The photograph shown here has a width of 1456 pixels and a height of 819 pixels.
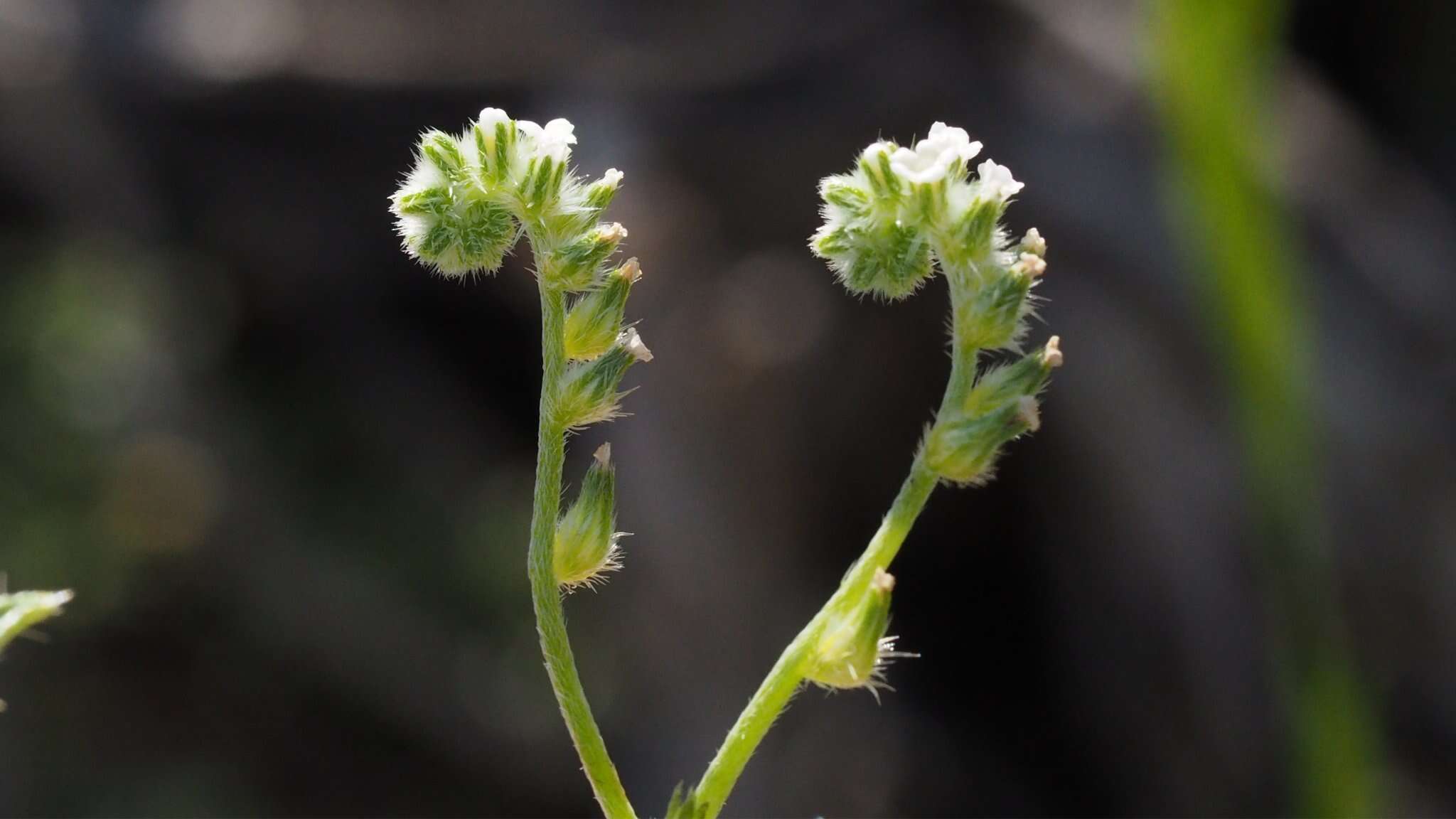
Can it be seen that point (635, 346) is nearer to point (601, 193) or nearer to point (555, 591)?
point (601, 193)

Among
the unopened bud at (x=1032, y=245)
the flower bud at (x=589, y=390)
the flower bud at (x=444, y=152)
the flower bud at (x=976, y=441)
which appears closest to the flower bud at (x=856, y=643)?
→ the flower bud at (x=976, y=441)

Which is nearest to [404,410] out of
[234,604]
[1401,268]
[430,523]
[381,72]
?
Answer: [430,523]

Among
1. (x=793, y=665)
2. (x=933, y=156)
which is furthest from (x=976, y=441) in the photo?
(x=933, y=156)

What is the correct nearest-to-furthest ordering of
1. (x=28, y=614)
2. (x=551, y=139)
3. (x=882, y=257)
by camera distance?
1. (x=28, y=614)
2. (x=551, y=139)
3. (x=882, y=257)

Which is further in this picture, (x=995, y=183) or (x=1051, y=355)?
(x=995, y=183)

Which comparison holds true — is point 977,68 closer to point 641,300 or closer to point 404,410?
point 641,300

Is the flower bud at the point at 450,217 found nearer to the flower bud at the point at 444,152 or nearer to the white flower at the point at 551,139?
the flower bud at the point at 444,152
